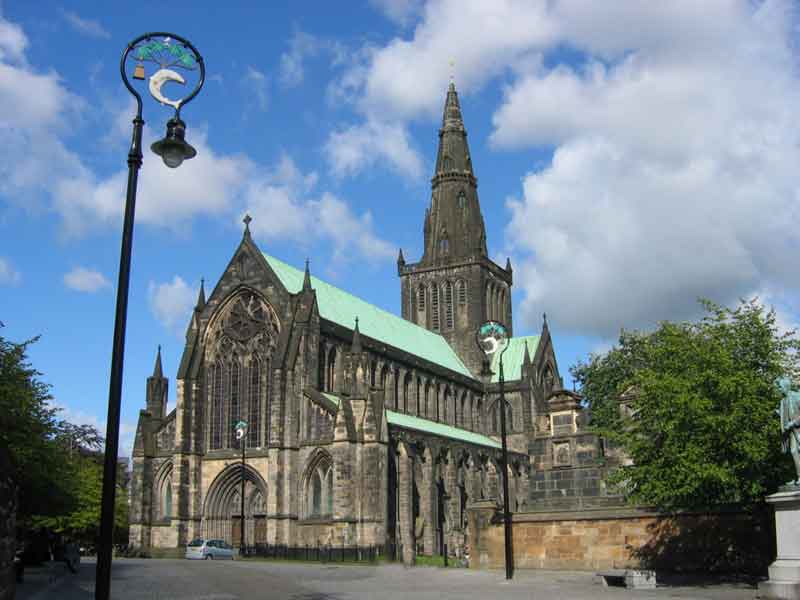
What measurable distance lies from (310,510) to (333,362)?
9.39 m

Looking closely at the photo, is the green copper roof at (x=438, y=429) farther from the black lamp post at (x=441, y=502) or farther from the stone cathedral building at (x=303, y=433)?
the black lamp post at (x=441, y=502)

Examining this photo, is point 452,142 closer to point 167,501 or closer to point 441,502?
point 441,502

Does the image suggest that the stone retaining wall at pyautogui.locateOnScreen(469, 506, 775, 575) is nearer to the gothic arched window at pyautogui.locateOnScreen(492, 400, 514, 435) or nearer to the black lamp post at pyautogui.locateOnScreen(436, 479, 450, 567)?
the black lamp post at pyautogui.locateOnScreen(436, 479, 450, 567)

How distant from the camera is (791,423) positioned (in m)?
18.2

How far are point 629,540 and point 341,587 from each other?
450 inches

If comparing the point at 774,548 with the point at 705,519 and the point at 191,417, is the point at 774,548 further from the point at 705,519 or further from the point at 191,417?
the point at 191,417

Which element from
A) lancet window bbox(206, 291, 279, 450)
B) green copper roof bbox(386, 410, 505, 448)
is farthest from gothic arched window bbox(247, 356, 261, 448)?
green copper roof bbox(386, 410, 505, 448)

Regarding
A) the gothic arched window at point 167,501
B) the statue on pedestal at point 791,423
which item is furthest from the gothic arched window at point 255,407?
the statue on pedestal at point 791,423

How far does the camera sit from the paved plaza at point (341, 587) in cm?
2048

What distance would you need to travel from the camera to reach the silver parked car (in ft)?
141

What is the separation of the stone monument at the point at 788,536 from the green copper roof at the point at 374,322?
37.2m

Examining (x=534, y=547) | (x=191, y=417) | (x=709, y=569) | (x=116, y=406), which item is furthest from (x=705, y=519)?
(x=191, y=417)

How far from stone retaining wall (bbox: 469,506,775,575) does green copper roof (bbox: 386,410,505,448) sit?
57.1ft

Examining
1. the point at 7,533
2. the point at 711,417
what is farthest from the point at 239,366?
the point at 7,533
